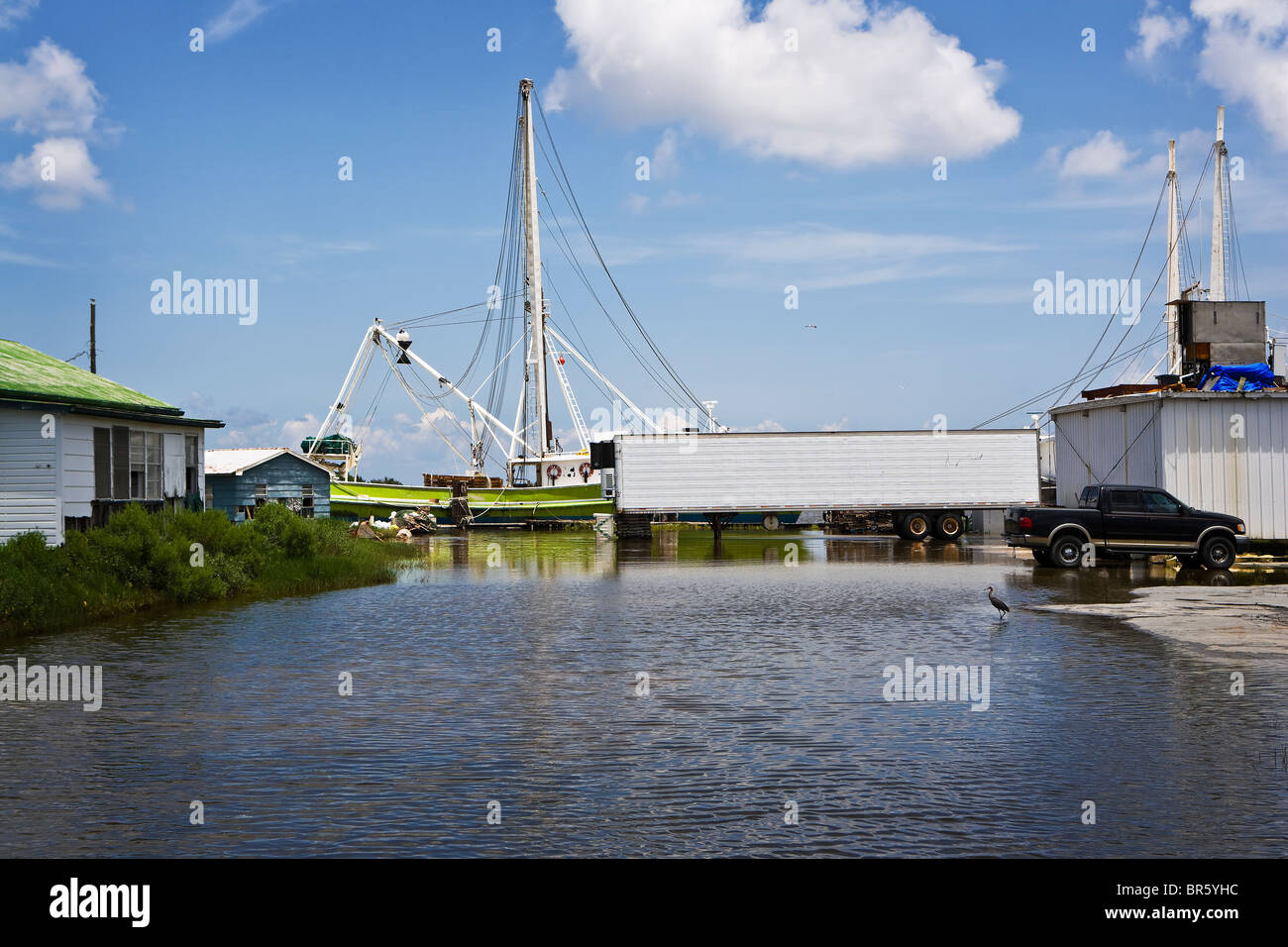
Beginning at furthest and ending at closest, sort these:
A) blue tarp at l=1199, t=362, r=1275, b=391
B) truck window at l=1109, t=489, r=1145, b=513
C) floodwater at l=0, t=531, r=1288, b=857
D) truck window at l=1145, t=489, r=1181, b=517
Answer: blue tarp at l=1199, t=362, r=1275, b=391 < truck window at l=1109, t=489, r=1145, b=513 < truck window at l=1145, t=489, r=1181, b=517 < floodwater at l=0, t=531, r=1288, b=857

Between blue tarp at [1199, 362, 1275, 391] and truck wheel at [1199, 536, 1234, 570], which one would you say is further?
blue tarp at [1199, 362, 1275, 391]

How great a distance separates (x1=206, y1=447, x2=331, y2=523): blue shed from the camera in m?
48.0

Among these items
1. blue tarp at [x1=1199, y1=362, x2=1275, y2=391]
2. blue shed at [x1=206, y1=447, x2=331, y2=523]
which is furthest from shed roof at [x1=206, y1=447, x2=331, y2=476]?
blue tarp at [x1=1199, y1=362, x2=1275, y2=391]

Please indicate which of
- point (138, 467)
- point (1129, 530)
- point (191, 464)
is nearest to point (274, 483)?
point (191, 464)

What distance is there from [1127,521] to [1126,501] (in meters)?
0.54

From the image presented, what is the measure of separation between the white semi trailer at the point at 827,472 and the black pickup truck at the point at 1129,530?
64.7 feet

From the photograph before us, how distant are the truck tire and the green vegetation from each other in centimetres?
2740

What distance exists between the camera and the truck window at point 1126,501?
1217 inches

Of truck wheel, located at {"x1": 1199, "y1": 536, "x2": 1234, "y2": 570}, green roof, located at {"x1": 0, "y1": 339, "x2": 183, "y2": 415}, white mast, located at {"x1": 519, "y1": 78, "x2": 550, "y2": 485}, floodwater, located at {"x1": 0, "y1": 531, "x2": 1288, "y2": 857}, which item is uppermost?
white mast, located at {"x1": 519, "y1": 78, "x2": 550, "y2": 485}

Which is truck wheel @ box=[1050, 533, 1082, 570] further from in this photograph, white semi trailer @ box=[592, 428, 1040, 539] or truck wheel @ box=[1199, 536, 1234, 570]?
white semi trailer @ box=[592, 428, 1040, 539]

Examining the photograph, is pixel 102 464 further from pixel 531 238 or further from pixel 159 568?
pixel 531 238

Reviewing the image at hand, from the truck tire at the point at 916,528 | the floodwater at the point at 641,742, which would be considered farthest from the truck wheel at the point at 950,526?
the floodwater at the point at 641,742

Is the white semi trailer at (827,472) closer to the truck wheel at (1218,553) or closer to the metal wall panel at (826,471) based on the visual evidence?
the metal wall panel at (826,471)

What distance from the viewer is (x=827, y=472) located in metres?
52.1
